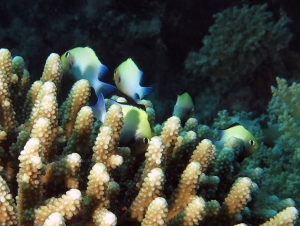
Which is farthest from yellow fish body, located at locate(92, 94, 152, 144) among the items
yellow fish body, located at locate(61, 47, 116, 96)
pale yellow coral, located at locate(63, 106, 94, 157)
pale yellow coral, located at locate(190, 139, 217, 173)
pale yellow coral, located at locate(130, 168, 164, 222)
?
yellow fish body, located at locate(61, 47, 116, 96)

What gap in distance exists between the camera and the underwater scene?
199 centimetres

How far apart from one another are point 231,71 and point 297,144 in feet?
9.60

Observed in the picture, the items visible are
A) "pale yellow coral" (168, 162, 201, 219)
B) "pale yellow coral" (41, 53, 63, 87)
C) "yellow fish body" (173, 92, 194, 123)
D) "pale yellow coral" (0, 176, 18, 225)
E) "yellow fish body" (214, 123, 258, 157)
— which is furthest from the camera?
"yellow fish body" (173, 92, 194, 123)

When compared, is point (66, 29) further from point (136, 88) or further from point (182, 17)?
point (136, 88)

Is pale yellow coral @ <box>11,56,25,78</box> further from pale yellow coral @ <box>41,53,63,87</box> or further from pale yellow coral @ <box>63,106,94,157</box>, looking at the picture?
pale yellow coral @ <box>63,106,94,157</box>

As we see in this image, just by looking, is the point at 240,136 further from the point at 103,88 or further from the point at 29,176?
the point at 29,176

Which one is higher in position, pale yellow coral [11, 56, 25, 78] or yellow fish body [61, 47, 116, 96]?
yellow fish body [61, 47, 116, 96]

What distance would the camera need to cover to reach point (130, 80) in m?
3.40

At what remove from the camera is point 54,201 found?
1.83 meters

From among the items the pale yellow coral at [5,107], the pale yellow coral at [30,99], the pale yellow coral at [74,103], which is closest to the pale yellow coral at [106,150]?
the pale yellow coral at [74,103]

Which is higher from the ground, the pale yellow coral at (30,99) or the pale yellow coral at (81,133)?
the pale yellow coral at (30,99)

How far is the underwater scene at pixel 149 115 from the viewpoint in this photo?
199cm

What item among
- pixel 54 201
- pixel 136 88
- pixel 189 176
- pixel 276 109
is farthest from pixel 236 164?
pixel 276 109

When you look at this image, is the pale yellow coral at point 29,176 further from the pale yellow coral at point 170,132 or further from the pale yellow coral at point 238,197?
the pale yellow coral at point 238,197
